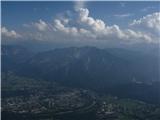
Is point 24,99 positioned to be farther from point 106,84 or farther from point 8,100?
point 106,84

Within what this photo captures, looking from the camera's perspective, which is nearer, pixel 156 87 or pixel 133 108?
pixel 133 108

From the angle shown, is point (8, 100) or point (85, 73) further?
point (85, 73)

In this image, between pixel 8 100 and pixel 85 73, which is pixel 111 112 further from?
pixel 85 73

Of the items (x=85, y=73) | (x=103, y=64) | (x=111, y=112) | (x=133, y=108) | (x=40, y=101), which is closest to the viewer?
(x=111, y=112)

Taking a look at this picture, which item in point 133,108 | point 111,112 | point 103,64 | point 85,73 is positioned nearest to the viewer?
point 111,112

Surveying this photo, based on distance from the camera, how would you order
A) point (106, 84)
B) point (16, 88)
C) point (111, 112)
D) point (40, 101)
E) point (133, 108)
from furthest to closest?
point (106, 84)
point (16, 88)
point (40, 101)
point (133, 108)
point (111, 112)

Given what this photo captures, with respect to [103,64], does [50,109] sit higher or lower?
lower

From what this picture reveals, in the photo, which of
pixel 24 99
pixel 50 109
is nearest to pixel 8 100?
pixel 24 99

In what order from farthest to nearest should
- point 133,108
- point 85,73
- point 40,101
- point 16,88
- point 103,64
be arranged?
point 103,64
point 85,73
point 16,88
point 40,101
point 133,108

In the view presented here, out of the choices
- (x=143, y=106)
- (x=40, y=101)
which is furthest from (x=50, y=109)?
(x=143, y=106)

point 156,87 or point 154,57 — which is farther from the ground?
point 154,57
